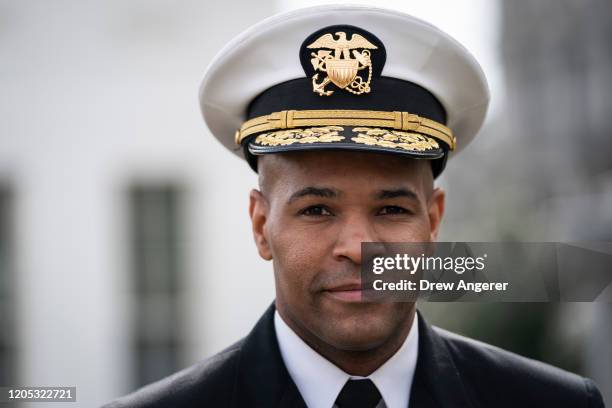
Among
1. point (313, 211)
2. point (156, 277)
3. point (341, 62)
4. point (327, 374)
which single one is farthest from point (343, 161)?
point (156, 277)

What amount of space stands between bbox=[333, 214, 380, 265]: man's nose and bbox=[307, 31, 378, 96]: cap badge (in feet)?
1.37

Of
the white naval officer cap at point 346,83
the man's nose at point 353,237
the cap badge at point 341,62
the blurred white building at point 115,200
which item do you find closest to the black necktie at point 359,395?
the man's nose at point 353,237

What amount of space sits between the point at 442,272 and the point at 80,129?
901cm

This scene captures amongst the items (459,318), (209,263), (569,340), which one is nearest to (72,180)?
(209,263)

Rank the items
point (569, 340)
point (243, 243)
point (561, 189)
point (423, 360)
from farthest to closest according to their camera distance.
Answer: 1. point (561, 189)
2. point (243, 243)
3. point (569, 340)
4. point (423, 360)

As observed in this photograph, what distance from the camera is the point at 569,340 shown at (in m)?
7.20

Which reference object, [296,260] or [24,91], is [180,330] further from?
[296,260]

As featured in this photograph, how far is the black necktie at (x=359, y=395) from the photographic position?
7.73 feet

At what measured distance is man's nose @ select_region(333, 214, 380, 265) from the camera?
7.11 feet

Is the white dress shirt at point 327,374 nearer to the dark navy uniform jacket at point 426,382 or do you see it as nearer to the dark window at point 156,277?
the dark navy uniform jacket at point 426,382

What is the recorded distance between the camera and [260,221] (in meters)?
2.51

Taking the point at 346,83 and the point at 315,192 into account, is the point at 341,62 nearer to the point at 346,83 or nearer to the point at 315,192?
the point at 346,83

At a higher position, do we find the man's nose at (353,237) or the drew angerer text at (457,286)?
the man's nose at (353,237)

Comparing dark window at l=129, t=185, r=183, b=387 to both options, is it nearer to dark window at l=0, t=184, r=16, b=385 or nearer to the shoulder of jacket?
dark window at l=0, t=184, r=16, b=385
